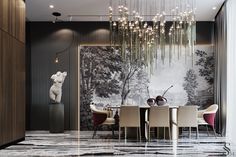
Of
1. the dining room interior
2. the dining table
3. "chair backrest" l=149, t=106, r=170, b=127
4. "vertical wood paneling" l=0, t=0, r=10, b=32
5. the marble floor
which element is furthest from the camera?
the dining table

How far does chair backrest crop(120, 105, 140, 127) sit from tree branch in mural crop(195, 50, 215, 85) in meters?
3.92

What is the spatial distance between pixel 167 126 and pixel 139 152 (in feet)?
6.45

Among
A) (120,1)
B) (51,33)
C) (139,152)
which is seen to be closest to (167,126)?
(139,152)

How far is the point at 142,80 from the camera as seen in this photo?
1120 cm

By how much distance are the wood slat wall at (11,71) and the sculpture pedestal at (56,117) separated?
2196 millimetres

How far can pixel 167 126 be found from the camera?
26.9ft

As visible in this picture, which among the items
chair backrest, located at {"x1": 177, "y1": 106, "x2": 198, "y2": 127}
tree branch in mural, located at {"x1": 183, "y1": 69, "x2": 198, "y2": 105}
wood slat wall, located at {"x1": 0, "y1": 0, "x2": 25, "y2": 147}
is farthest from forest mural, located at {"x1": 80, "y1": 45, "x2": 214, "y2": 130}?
wood slat wall, located at {"x1": 0, "y1": 0, "x2": 25, "y2": 147}

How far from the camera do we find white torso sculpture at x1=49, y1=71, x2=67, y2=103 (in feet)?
34.7

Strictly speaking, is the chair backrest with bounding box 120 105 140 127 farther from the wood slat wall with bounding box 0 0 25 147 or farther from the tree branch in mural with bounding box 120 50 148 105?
the tree branch in mural with bounding box 120 50 148 105

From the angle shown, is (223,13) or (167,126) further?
(223,13)

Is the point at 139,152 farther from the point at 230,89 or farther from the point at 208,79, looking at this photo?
the point at 208,79

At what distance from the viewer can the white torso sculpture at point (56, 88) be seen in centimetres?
1056

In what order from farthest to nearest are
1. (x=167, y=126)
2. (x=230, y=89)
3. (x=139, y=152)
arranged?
(x=230, y=89)
(x=167, y=126)
(x=139, y=152)

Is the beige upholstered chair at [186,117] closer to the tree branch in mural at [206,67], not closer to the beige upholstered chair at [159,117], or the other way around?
the beige upholstered chair at [159,117]
